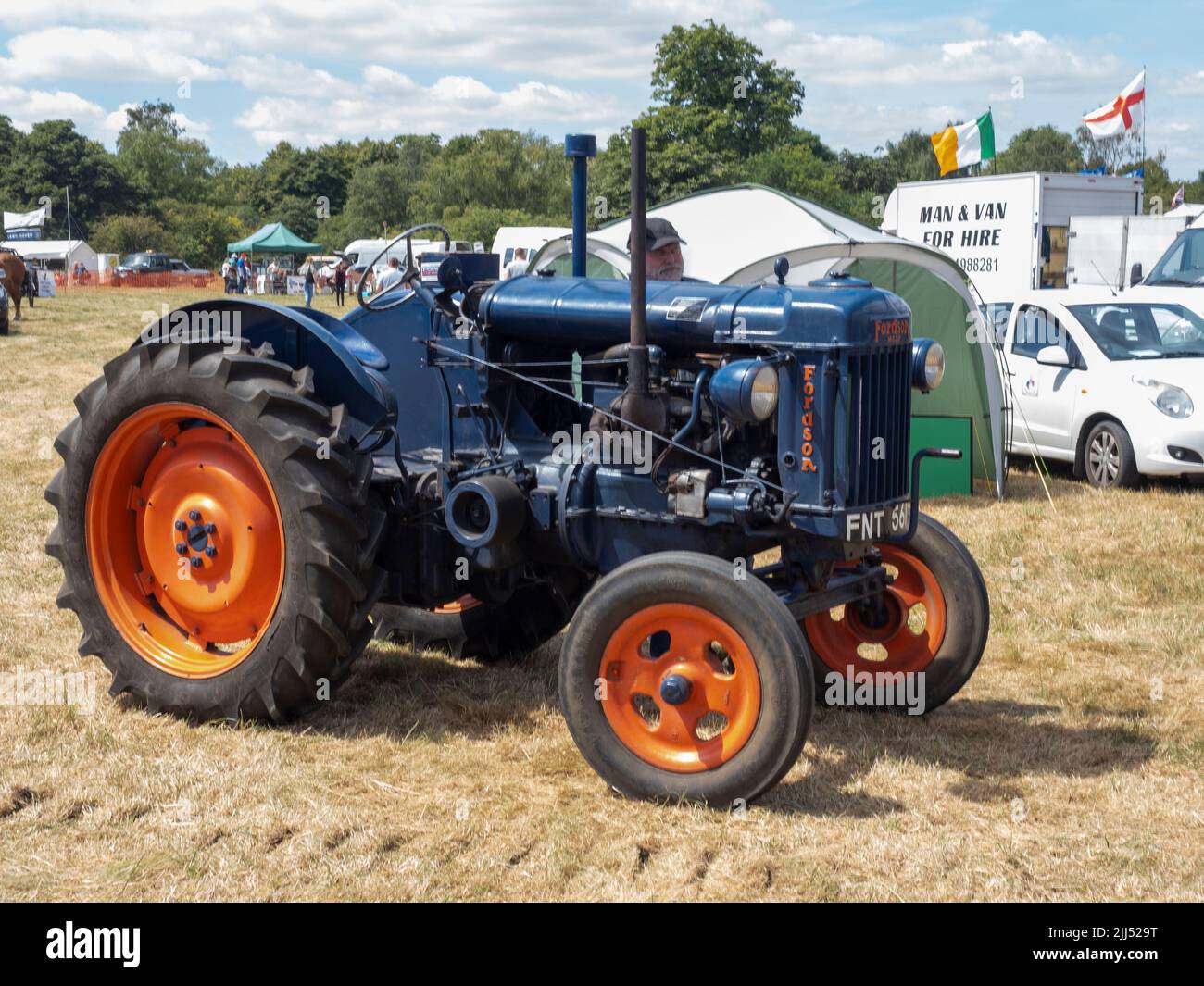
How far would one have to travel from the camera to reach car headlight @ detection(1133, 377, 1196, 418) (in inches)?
416

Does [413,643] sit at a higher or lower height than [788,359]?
lower

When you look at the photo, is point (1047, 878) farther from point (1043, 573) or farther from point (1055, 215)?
point (1055, 215)

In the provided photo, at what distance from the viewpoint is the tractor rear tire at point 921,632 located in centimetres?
530

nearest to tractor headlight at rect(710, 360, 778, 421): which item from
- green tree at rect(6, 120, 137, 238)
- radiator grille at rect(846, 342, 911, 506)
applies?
radiator grille at rect(846, 342, 911, 506)

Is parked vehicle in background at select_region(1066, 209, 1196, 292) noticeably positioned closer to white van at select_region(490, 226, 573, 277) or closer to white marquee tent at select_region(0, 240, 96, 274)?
white van at select_region(490, 226, 573, 277)

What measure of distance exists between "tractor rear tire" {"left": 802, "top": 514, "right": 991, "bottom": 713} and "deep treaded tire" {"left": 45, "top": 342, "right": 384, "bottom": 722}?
1.88m

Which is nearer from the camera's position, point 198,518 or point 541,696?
point 198,518

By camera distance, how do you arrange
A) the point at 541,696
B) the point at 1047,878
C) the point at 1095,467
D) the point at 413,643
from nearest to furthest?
1. the point at 1047,878
2. the point at 541,696
3. the point at 413,643
4. the point at 1095,467

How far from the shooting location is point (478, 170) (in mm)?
66188

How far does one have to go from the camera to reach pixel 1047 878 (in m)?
3.91

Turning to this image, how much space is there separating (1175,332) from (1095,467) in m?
1.46

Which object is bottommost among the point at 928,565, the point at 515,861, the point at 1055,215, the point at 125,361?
the point at 515,861

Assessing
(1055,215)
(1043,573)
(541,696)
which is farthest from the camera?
(1055,215)

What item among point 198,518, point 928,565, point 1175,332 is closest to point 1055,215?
point 1175,332
